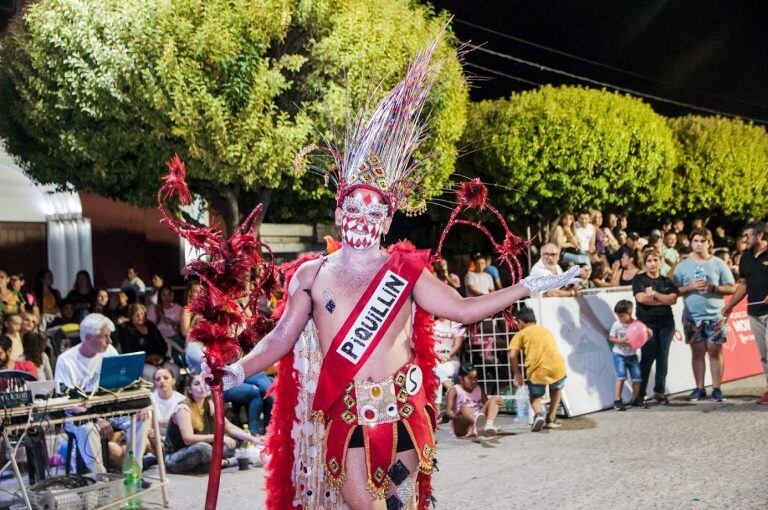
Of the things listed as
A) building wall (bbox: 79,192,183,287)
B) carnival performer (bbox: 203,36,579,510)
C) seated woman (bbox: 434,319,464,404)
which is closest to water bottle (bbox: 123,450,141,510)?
carnival performer (bbox: 203,36,579,510)

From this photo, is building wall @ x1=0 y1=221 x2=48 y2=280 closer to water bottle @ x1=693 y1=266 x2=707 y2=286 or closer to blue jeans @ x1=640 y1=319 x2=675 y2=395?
blue jeans @ x1=640 y1=319 x2=675 y2=395

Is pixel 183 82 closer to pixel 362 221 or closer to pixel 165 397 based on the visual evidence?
pixel 165 397

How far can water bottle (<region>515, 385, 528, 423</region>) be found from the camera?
10281 mm

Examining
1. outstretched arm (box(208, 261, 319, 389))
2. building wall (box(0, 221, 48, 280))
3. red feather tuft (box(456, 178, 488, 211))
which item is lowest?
outstretched arm (box(208, 261, 319, 389))

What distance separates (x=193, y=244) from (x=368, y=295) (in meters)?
0.89

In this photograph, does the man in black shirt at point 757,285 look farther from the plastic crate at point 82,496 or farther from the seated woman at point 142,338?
the plastic crate at point 82,496

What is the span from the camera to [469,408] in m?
9.65

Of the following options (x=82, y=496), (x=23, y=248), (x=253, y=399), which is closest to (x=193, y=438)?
(x=253, y=399)

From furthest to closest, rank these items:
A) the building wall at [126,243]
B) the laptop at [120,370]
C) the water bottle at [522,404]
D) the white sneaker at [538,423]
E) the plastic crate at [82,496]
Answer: the building wall at [126,243]
the water bottle at [522,404]
the white sneaker at [538,423]
the laptop at [120,370]
the plastic crate at [82,496]

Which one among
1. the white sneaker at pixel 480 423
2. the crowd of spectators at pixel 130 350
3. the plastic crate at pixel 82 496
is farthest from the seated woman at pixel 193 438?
the white sneaker at pixel 480 423

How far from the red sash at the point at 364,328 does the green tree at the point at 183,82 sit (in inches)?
303

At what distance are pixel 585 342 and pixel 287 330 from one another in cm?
699

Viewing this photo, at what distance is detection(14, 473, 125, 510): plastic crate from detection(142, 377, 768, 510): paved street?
0.68 m

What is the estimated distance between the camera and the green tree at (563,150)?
22.2 metres
